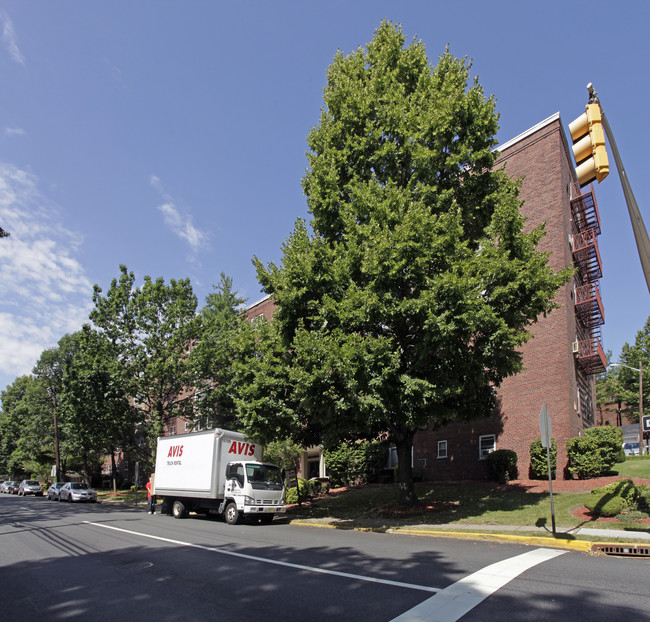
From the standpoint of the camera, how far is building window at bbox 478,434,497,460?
22.3 metres

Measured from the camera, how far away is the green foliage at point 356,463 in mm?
26312

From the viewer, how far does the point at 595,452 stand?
60.1ft

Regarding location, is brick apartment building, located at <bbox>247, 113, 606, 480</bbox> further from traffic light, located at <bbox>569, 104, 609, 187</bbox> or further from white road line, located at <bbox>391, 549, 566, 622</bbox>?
traffic light, located at <bbox>569, 104, 609, 187</bbox>

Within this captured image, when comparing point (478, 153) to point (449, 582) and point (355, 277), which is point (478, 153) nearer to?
point (355, 277)

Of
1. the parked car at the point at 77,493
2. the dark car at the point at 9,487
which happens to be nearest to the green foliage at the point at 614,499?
the parked car at the point at 77,493

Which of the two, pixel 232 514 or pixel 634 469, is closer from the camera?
pixel 232 514

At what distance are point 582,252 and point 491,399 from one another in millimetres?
12984

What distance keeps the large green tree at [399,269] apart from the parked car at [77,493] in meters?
24.8

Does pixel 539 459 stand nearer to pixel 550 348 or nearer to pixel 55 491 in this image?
pixel 550 348

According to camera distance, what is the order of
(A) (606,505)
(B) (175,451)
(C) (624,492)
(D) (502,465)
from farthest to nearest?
(D) (502,465) → (B) (175,451) → (C) (624,492) → (A) (606,505)

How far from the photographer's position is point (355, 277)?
14047mm

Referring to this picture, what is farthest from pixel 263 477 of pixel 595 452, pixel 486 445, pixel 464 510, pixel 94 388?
pixel 94 388

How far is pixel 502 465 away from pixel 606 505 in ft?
27.8

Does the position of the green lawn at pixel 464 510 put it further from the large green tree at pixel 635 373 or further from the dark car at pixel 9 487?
the dark car at pixel 9 487
